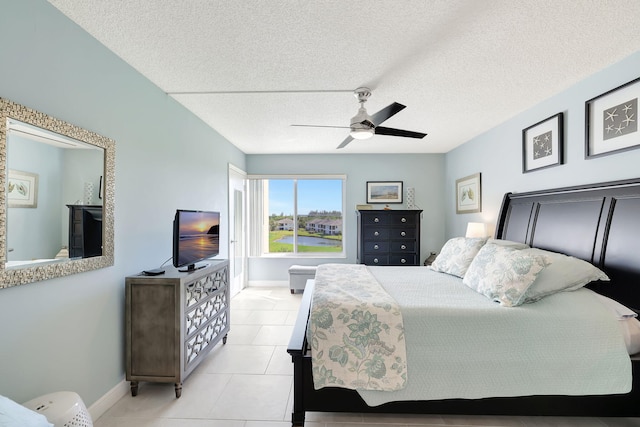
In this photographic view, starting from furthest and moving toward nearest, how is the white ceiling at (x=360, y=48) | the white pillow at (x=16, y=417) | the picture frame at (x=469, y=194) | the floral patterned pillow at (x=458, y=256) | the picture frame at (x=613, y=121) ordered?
the picture frame at (x=469, y=194) < the floral patterned pillow at (x=458, y=256) < the picture frame at (x=613, y=121) < the white ceiling at (x=360, y=48) < the white pillow at (x=16, y=417)

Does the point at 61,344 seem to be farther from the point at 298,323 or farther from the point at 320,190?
the point at 320,190

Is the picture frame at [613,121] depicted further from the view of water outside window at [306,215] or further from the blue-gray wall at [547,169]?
the view of water outside window at [306,215]

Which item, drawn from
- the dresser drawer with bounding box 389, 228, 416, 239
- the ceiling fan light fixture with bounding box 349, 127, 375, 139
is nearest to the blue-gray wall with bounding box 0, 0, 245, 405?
the ceiling fan light fixture with bounding box 349, 127, 375, 139

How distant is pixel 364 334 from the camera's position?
1.83 m

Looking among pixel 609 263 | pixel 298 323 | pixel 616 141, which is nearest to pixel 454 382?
pixel 298 323

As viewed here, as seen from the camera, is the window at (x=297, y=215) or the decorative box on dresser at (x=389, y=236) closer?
the decorative box on dresser at (x=389, y=236)

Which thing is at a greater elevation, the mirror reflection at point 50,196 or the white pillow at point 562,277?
the mirror reflection at point 50,196

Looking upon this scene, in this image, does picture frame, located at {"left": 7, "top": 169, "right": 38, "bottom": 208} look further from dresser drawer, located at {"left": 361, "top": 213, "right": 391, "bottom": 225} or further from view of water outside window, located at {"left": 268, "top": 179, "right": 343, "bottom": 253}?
view of water outside window, located at {"left": 268, "top": 179, "right": 343, "bottom": 253}

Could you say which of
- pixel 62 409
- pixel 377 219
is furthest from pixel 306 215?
pixel 62 409

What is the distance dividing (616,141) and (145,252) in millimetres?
3767

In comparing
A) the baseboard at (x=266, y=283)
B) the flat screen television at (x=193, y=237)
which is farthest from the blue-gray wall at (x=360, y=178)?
the flat screen television at (x=193, y=237)

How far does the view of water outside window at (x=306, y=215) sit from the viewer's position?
5559mm

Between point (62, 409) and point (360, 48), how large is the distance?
2.61 metres

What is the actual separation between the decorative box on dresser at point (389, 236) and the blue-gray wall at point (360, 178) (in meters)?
0.65
